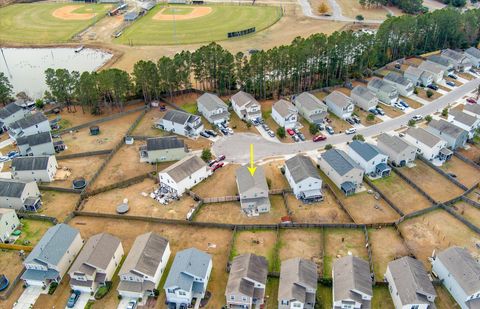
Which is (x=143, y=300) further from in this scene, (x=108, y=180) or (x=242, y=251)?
(x=108, y=180)

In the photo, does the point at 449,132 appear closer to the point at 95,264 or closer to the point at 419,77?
the point at 419,77

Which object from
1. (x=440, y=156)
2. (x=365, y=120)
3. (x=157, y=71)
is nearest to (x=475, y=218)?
(x=440, y=156)

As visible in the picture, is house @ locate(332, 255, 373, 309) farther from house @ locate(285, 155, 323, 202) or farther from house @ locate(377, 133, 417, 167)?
house @ locate(377, 133, 417, 167)

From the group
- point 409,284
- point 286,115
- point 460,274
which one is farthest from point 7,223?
point 460,274

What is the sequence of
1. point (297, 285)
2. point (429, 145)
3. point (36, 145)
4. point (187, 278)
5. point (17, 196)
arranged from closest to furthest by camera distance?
point (297, 285)
point (187, 278)
point (17, 196)
point (429, 145)
point (36, 145)

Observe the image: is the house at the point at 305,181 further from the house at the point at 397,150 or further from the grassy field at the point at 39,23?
the grassy field at the point at 39,23

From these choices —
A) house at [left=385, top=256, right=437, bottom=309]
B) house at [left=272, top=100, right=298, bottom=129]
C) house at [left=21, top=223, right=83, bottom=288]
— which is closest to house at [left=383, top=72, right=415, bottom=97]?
house at [left=272, top=100, right=298, bottom=129]
